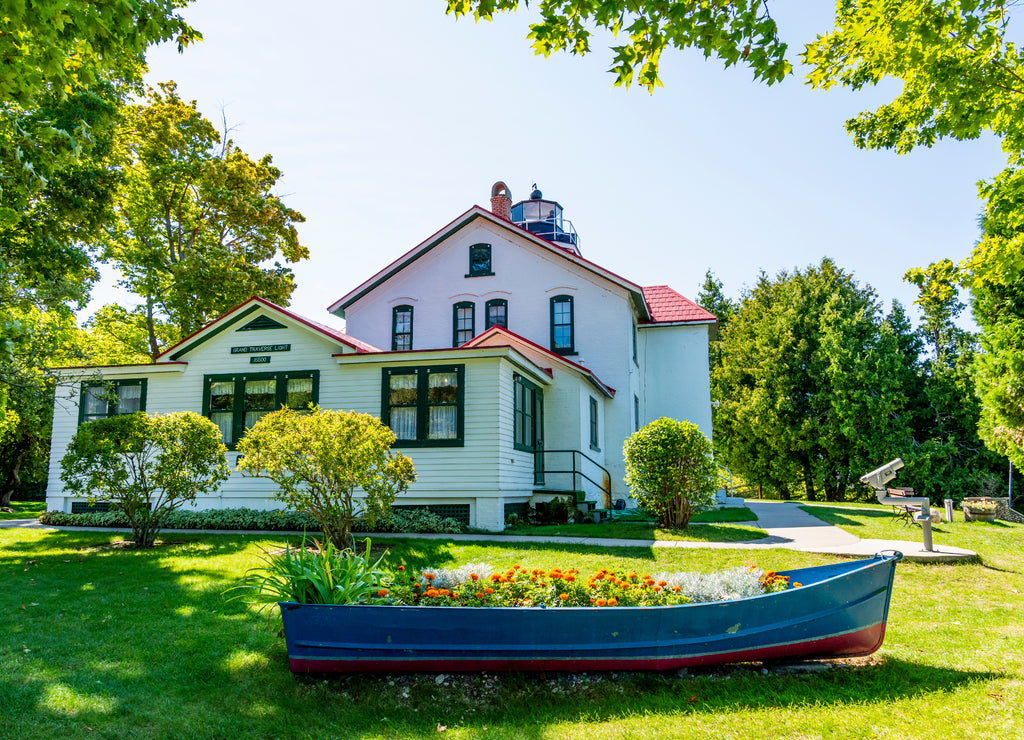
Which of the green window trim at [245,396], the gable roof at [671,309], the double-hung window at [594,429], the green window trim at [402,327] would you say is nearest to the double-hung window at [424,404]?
the green window trim at [245,396]

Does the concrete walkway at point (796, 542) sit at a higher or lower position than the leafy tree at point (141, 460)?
lower

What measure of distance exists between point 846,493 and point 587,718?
33370 millimetres

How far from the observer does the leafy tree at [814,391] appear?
105 feet

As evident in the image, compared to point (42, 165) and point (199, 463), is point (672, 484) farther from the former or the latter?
point (42, 165)

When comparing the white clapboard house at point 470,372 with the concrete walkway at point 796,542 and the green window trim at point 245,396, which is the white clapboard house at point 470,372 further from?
the concrete walkway at point 796,542

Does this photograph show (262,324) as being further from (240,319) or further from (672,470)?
(672,470)

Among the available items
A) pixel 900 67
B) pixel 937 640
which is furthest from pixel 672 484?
pixel 900 67

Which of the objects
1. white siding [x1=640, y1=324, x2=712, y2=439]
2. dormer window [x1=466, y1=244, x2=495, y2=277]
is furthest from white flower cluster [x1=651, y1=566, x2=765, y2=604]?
white siding [x1=640, y1=324, x2=712, y2=439]

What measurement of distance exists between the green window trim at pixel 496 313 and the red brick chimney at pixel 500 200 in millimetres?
4191

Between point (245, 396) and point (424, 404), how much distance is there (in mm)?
4652

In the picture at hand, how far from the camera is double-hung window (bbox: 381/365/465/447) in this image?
15.1m

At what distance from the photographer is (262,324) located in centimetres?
1659

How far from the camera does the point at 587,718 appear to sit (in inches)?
190

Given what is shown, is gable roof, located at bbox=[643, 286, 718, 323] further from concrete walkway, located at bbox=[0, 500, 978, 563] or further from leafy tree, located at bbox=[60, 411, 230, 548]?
leafy tree, located at bbox=[60, 411, 230, 548]
